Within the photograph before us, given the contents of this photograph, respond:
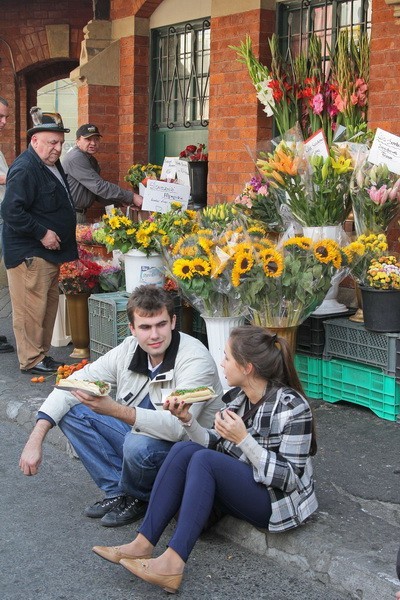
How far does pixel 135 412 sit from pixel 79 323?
3.95 m

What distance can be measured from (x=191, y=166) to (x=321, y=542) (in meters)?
5.72

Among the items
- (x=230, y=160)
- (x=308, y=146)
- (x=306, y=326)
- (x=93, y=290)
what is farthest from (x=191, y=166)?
(x=306, y=326)

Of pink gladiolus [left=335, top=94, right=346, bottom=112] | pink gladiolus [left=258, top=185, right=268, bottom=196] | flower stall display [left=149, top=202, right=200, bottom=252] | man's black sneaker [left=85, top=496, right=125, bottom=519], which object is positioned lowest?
man's black sneaker [left=85, top=496, right=125, bottom=519]

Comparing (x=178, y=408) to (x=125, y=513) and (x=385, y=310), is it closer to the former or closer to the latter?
(x=125, y=513)

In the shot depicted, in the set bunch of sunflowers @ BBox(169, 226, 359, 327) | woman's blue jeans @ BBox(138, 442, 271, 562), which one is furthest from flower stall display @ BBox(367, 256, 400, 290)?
woman's blue jeans @ BBox(138, 442, 271, 562)

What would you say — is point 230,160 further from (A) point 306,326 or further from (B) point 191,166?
(A) point 306,326

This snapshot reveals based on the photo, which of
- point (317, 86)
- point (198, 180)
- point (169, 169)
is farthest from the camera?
point (169, 169)

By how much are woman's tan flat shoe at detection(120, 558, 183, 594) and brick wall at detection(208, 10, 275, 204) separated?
5020mm

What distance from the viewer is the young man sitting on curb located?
470 cm

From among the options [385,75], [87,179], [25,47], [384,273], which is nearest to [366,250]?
[384,273]

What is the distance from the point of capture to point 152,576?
419 cm

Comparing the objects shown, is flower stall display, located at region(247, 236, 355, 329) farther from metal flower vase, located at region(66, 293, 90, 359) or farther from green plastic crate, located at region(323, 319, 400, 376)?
metal flower vase, located at region(66, 293, 90, 359)

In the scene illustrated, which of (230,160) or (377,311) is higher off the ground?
(230,160)

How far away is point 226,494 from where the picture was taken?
4.36 m
